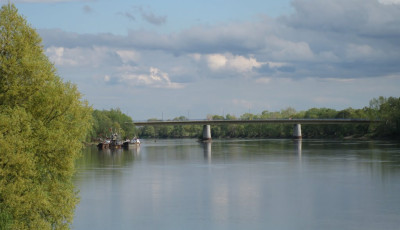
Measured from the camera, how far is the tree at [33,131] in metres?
23.9

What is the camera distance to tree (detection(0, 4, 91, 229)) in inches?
940

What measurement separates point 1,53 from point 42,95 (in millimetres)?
2827

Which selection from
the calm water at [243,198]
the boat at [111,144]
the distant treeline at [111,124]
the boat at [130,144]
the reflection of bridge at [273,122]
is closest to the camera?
the calm water at [243,198]

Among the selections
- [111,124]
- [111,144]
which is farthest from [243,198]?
[111,124]

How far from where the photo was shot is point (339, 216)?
34.4 metres

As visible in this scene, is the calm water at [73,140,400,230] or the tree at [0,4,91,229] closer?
the tree at [0,4,91,229]

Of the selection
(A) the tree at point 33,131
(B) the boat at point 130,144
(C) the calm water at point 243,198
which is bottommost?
(C) the calm water at point 243,198

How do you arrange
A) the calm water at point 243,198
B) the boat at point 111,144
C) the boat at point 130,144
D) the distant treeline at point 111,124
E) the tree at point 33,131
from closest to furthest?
the tree at point 33,131
the calm water at point 243,198
the boat at point 111,144
the boat at point 130,144
the distant treeline at point 111,124

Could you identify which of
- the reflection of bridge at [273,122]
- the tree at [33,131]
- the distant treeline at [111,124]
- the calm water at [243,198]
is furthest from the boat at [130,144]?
the tree at [33,131]

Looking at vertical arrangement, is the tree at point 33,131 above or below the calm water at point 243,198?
above

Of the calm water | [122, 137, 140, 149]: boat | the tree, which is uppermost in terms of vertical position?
the tree

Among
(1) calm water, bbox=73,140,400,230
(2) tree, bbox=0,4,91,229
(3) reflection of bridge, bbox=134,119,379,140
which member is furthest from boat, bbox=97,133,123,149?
(2) tree, bbox=0,4,91,229

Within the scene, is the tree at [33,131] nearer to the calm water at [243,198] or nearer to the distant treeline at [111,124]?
the calm water at [243,198]

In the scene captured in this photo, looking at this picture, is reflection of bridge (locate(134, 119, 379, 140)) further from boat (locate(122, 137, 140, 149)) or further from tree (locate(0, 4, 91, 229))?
tree (locate(0, 4, 91, 229))
